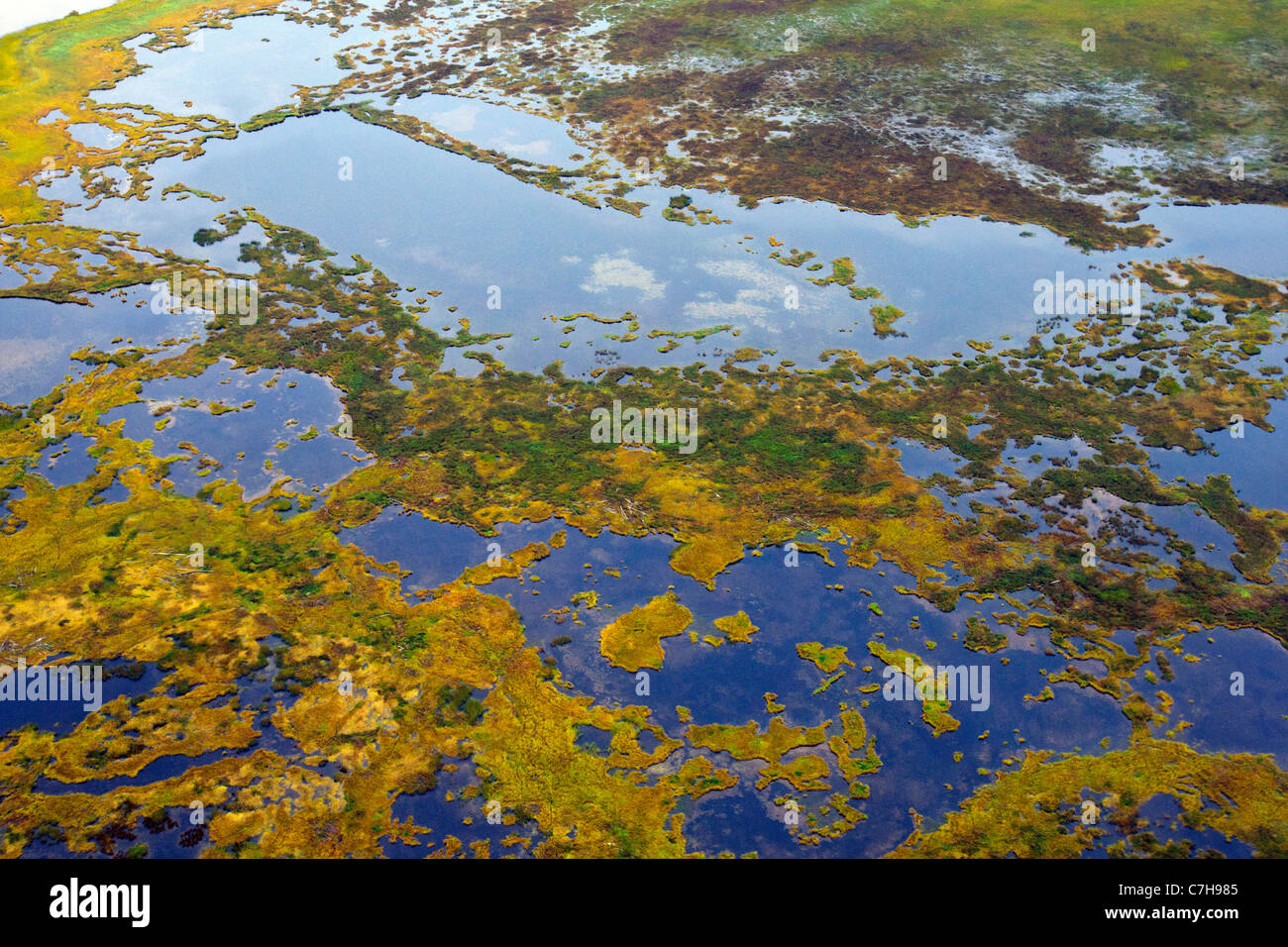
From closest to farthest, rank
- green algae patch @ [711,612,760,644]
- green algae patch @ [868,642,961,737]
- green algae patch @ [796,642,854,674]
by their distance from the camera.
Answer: green algae patch @ [868,642,961,737] → green algae patch @ [796,642,854,674] → green algae patch @ [711,612,760,644]

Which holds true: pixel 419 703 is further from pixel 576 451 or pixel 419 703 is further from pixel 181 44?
pixel 181 44

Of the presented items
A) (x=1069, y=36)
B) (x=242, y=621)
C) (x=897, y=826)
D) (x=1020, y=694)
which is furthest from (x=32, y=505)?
(x=1069, y=36)

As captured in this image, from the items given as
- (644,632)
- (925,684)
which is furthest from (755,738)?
A: (925,684)

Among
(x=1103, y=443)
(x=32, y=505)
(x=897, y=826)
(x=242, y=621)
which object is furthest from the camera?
(x=1103, y=443)

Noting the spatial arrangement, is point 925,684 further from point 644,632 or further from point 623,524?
point 623,524

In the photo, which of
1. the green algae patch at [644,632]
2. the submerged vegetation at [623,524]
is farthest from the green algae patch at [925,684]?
the green algae patch at [644,632]

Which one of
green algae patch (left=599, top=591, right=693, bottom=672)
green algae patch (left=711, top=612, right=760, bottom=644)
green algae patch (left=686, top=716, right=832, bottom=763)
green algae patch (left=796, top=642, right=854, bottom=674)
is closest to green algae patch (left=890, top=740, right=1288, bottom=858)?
green algae patch (left=686, top=716, right=832, bottom=763)

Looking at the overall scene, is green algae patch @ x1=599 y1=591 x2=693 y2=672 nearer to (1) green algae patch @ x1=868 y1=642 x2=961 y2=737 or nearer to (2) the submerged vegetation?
(2) the submerged vegetation

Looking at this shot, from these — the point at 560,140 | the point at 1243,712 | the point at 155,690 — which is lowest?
the point at 1243,712
